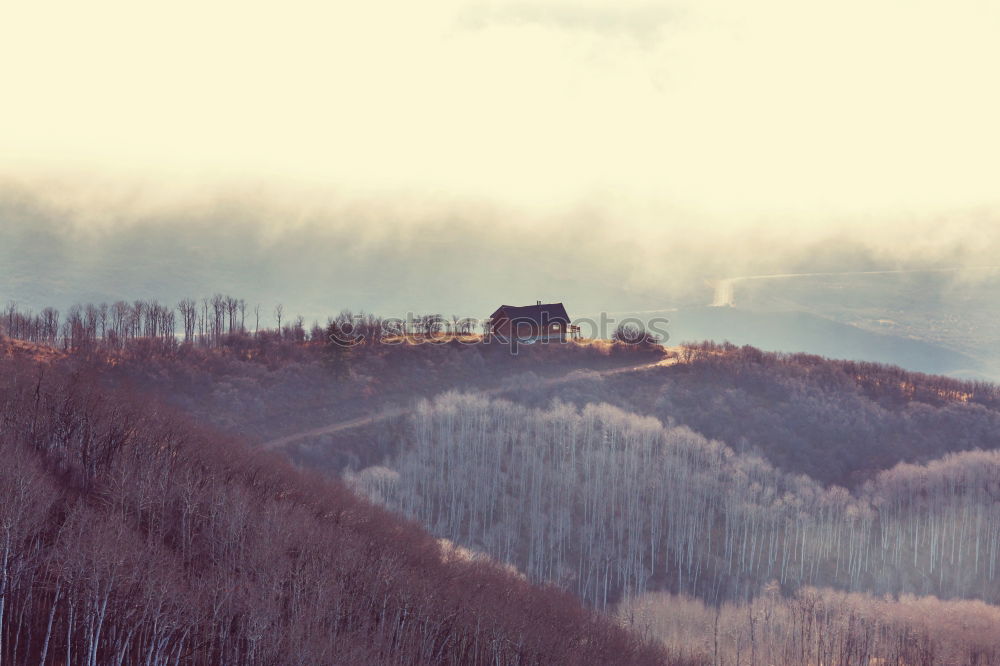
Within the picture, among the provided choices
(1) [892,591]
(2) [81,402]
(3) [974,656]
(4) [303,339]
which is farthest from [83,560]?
(4) [303,339]

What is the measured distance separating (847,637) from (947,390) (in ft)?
252

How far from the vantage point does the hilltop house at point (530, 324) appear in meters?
136

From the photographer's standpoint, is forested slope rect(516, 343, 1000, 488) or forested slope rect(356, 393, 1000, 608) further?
forested slope rect(516, 343, 1000, 488)

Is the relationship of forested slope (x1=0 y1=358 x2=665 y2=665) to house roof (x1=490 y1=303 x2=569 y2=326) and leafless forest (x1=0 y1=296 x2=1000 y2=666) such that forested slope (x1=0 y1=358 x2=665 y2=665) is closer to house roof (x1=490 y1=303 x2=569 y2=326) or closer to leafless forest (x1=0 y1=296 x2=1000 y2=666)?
leafless forest (x1=0 y1=296 x2=1000 y2=666)

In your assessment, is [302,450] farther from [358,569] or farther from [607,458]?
[358,569]

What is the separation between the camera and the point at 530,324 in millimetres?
137250

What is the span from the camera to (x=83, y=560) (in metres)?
34.8

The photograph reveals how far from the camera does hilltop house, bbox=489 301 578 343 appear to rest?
136 m

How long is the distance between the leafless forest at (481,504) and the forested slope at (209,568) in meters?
0.21

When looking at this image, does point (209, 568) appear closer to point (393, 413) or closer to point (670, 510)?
point (670, 510)

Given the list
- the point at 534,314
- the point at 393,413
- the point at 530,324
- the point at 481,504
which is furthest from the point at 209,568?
the point at 534,314

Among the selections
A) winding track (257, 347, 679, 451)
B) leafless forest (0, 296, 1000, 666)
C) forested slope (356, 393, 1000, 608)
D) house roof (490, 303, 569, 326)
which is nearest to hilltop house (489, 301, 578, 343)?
house roof (490, 303, 569, 326)

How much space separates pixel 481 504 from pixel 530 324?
2108 inches

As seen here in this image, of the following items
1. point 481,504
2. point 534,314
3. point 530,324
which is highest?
point 534,314
